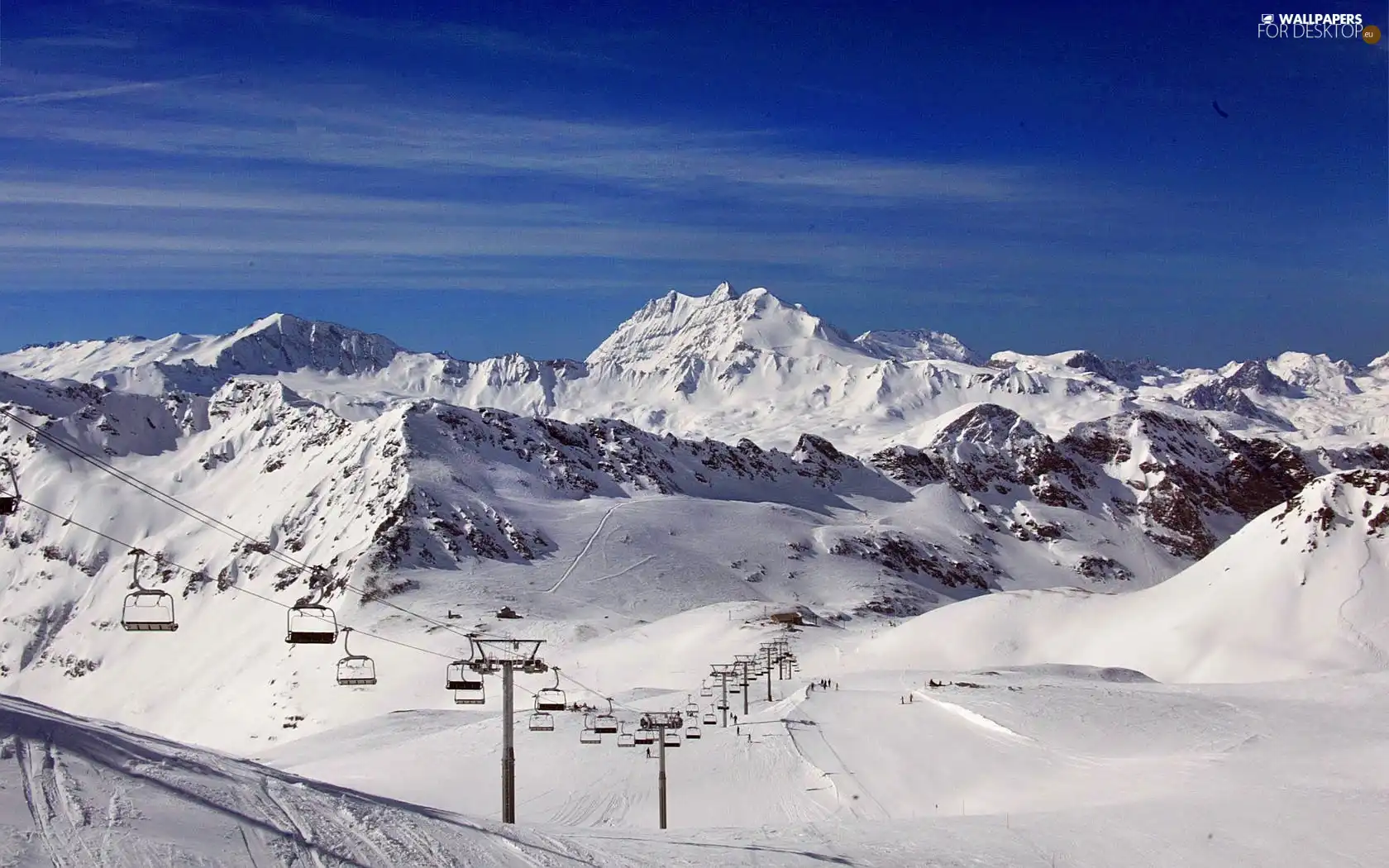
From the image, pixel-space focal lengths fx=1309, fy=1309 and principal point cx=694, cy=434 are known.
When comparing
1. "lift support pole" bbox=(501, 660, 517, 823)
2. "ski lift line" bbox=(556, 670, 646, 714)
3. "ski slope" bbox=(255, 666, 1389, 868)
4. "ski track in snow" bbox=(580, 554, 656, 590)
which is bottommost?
"ski lift line" bbox=(556, 670, 646, 714)

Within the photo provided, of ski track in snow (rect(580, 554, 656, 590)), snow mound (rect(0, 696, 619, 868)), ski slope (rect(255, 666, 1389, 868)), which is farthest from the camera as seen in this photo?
ski track in snow (rect(580, 554, 656, 590))

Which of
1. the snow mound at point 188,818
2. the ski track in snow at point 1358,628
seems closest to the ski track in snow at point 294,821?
→ the snow mound at point 188,818

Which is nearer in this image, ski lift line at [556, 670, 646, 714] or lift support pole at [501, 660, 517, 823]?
lift support pole at [501, 660, 517, 823]

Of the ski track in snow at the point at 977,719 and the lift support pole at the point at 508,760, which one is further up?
the lift support pole at the point at 508,760

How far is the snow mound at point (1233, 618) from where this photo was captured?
105 metres

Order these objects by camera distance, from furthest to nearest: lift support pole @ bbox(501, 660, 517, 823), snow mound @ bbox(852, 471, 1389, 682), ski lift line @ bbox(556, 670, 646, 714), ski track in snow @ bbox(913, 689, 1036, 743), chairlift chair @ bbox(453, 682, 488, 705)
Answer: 1. snow mound @ bbox(852, 471, 1389, 682)
2. ski lift line @ bbox(556, 670, 646, 714)
3. ski track in snow @ bbox(913, 689, 1036, 743)
4. chairlift chair @ bbox(453, 682, 488, 705)
5. lift support pole @ bbox(501, 660, 517, 823)

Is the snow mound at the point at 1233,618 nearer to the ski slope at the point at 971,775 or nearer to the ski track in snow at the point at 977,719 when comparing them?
the ski slope at the point at 971,775

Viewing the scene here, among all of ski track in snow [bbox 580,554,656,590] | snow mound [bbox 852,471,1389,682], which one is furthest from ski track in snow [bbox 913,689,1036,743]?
ski track in snow [bbox 580,554,656,590]

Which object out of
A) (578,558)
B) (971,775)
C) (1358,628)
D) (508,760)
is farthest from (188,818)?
(578,558)

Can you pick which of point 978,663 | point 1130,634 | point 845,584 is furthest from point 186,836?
point 845,584

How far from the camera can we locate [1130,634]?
11225cm

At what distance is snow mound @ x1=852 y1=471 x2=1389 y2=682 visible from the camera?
105 m

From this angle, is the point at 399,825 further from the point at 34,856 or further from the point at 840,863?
the point at 840,863

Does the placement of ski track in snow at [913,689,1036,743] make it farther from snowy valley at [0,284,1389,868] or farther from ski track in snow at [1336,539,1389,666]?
ski track in snow at [1336,539,1389,666]
